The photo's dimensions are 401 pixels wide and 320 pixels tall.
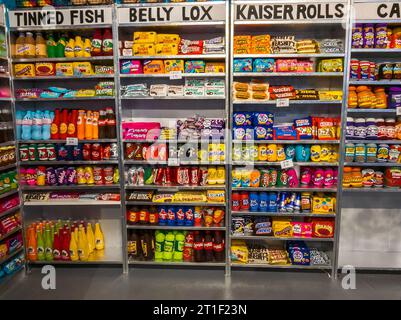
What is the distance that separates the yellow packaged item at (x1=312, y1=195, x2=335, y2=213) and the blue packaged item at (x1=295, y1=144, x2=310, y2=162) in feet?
1.44

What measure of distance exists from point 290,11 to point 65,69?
2319 millimetres

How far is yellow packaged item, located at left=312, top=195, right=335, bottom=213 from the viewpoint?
3340 mm

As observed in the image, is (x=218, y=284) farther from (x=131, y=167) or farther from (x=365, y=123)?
(x=365, y=123)

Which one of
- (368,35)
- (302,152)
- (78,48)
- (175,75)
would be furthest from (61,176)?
(368,35)

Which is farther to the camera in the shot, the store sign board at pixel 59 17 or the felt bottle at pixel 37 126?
the felt bottle at pixel 37 126

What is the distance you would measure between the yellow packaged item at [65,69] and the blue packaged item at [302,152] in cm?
247

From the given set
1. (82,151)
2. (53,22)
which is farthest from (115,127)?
(53,22)

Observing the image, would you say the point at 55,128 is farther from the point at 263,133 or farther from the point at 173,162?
the point at 263,133

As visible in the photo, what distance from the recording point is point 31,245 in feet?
11.7

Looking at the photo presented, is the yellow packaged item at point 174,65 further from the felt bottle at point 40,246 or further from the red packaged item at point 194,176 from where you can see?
the felt bottle at point 40,246

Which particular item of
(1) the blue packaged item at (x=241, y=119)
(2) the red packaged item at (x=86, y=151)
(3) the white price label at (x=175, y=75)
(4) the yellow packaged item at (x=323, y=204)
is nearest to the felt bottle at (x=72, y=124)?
(2) the red packaged item at (x=86, y=151)

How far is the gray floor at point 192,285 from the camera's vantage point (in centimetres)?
308

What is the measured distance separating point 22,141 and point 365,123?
3577 millimetres

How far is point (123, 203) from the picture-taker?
11.2ft
